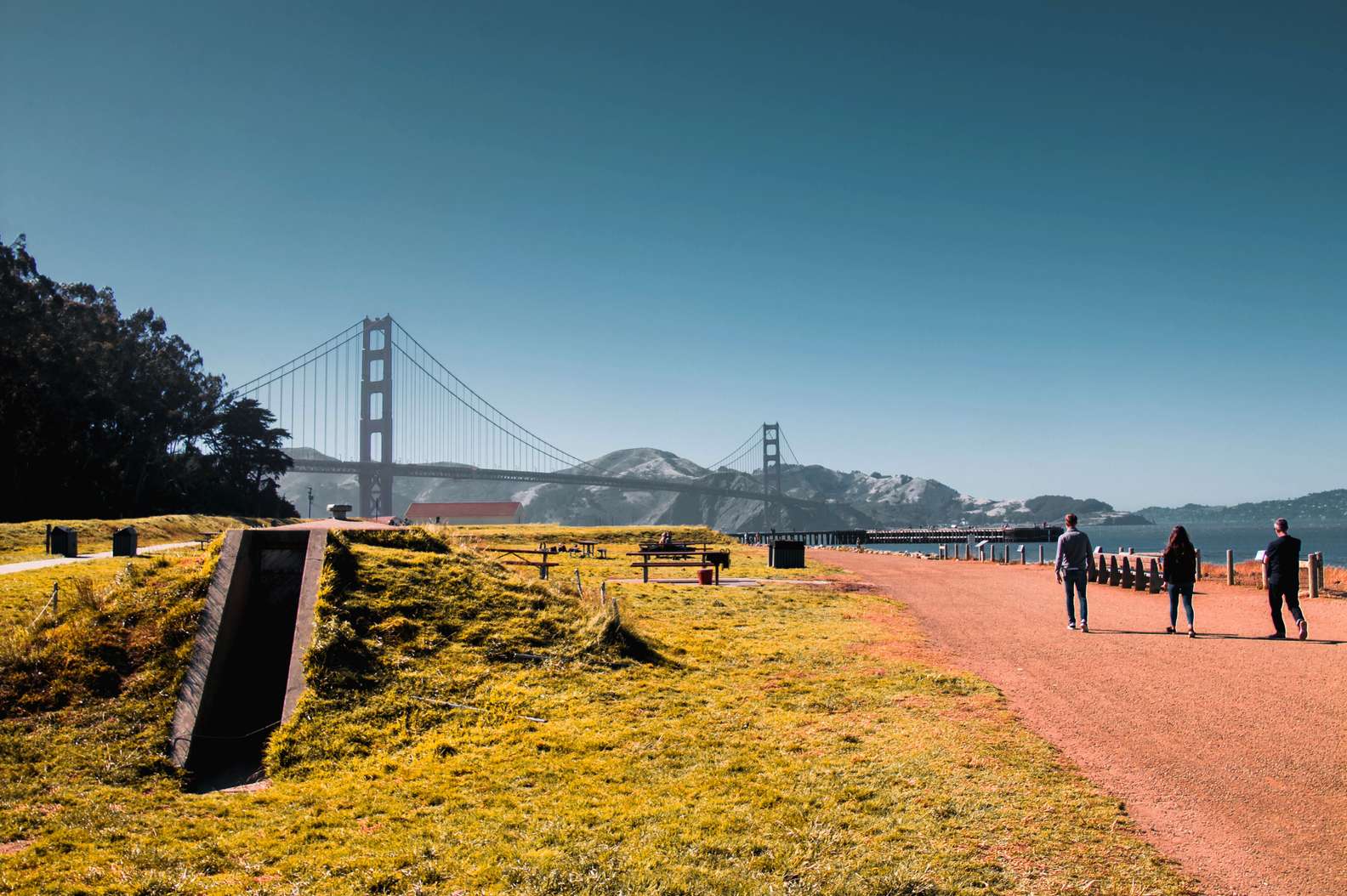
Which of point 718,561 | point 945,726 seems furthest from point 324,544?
point 718,561

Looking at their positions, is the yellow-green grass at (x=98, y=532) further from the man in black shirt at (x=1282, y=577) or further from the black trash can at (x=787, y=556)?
the man in black shirt at (x=1282, y=577)

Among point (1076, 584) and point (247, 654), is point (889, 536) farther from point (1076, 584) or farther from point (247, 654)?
point (247, 654)

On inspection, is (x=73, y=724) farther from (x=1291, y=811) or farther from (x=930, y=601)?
(x=930, y=601)

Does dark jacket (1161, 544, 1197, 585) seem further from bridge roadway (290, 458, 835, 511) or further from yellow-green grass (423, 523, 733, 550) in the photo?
bridge roadway (290, 458, 835, 511)

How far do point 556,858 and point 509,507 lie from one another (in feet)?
329

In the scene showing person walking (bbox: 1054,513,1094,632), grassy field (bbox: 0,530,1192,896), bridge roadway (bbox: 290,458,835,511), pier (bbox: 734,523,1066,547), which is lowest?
pier (bbox: 734,523,1066,547)

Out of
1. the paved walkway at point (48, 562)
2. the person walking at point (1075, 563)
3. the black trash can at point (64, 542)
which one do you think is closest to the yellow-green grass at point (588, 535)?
the paved walkway at point (48, 562)

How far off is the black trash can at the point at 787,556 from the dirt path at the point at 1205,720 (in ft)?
45.6

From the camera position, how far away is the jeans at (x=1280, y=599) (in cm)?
1323

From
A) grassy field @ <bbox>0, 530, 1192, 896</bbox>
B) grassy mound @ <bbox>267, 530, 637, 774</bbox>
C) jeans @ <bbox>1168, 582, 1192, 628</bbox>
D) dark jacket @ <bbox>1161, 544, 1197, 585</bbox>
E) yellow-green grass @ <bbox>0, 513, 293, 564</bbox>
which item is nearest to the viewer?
grassy field @ <bbox>0, 530, 1192, 896</bbox>

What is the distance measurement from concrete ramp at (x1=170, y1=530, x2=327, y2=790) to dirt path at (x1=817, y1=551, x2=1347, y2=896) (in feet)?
28.9

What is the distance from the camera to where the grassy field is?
5.74 meters

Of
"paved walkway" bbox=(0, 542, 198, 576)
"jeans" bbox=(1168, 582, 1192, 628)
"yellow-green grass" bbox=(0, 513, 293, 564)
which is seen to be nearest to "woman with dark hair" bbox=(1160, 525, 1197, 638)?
"jeans" bbox=(1168, 582, 1192, 628)

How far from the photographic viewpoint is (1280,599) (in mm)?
13508
